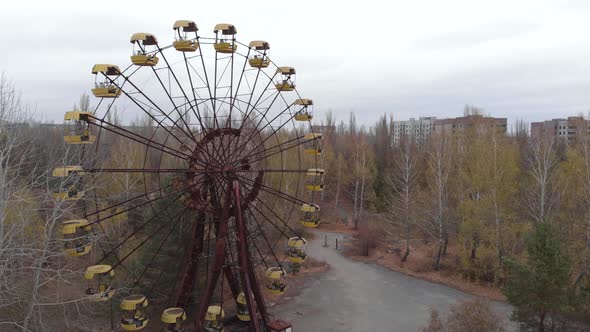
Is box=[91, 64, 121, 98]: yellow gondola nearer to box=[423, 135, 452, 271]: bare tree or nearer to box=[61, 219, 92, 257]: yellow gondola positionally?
box=[61, 219, 92, 257]: yellow gondola

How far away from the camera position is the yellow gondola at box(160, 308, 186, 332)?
1066 cm

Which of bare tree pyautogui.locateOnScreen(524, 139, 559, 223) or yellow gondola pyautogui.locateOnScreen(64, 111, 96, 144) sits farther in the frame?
bare tree pyautogui.locateOnScreen(524, 139, 559, 223)

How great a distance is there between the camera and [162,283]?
51.1 feet

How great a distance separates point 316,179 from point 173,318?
22.0 feet

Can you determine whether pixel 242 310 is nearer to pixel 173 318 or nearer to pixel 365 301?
pixel 173 318

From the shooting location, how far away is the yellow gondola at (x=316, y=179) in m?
14.5

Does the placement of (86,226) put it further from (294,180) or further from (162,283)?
(294,180)

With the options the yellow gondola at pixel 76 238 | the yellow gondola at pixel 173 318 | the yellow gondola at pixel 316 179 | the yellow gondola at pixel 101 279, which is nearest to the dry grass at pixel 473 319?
the yellow gondola at pixel 316 179

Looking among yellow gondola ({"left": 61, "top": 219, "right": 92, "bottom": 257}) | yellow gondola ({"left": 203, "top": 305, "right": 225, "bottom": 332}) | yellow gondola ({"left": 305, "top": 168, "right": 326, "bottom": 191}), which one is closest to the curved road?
yellow gondola ({"left": 305, "top": 168, "right": 326, "bottom": 191})

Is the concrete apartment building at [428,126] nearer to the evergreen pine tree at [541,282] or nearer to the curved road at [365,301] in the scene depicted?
the curved road at [365,301]

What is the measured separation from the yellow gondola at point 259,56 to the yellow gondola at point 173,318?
26.7 ft

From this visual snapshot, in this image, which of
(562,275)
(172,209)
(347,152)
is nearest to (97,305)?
(172,209)

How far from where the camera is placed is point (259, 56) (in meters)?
14.4

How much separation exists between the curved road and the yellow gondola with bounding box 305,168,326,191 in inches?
230
